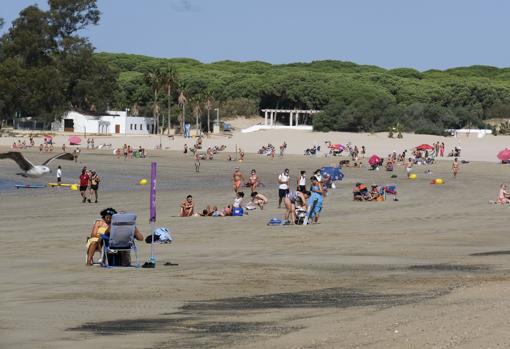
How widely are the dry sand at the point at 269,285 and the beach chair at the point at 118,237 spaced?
41 cm

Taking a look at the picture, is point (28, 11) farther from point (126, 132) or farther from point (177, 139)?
point (177, 139)

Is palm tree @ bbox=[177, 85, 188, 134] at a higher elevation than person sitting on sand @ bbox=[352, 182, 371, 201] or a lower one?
higher

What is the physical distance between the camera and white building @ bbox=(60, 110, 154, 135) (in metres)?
96.9

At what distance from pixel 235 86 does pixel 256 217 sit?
8911cm

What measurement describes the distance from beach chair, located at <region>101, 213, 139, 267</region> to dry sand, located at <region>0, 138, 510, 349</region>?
41cm

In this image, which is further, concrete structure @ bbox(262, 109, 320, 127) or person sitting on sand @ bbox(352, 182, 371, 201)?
concrete structure @ bbox(262, 109, 320, 127)

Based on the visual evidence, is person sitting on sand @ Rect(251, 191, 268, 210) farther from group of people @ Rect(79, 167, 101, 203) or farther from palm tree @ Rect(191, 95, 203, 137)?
palm tree @ Rect(191, 95, 203, 137)

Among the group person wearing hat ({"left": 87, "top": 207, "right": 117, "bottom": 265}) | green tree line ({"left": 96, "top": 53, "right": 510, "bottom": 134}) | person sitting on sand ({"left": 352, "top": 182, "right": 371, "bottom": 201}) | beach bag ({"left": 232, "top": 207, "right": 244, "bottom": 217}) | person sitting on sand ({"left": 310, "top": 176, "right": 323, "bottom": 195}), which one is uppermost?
green tree line ({"left": 96, "top": 53, "right": 510, "bottom": 134})

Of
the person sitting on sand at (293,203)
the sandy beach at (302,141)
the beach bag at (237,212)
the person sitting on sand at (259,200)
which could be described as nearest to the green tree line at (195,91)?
the sandy beach at (302,141)

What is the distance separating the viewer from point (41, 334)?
28.7 ft

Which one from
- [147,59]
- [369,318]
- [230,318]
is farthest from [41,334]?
[147,59]

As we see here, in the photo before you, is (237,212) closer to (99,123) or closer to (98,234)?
(98,234)

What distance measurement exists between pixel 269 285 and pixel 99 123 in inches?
3392

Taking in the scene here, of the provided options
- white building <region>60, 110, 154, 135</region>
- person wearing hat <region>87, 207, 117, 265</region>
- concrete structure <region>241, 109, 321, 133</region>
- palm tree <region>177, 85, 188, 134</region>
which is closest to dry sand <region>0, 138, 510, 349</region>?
person wearing hat <region>87, 207, 117, 265</region>
